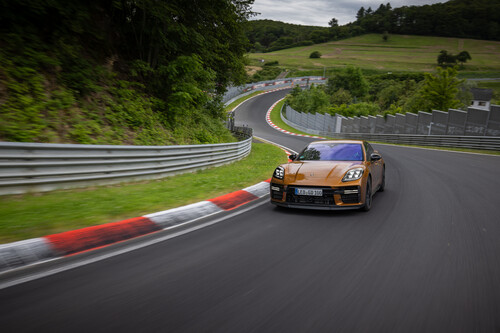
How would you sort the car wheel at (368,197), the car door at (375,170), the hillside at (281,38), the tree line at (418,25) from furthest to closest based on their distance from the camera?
the hillside at (281,38) < the tree line at (418,25) < the car door at (375,170) < the car wheel at (368,197)

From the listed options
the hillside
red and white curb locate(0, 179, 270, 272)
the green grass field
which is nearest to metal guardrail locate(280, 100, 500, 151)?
red and white curb locate(0, 179, 270, 272)

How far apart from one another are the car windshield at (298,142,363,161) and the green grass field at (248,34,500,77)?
3808 inches

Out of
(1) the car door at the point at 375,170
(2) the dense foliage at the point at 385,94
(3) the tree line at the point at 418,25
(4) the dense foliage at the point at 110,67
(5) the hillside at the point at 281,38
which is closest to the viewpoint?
(1) the car door at the point at 375,170

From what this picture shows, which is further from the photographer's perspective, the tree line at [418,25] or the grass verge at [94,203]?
the tree line at [418,25]

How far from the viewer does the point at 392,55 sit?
133 m

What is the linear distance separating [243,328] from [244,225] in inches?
114

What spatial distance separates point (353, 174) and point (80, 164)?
538cm

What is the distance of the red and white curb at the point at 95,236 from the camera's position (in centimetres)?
367

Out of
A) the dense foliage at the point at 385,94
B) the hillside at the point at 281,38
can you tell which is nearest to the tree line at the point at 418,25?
the hillside at the point at 281,38

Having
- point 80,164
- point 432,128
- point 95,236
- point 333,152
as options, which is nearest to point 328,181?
point 333,152

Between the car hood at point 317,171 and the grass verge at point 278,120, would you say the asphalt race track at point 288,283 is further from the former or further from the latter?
the grass verge at point 278,120

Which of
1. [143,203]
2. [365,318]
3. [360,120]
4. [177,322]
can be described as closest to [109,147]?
[143,203]

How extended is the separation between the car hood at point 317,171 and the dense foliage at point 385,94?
41909 mm

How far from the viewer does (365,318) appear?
2723mm
